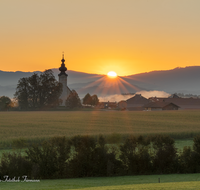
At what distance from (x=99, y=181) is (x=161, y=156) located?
13.0 feet

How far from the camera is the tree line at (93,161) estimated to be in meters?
14.8

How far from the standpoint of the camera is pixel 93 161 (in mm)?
15188

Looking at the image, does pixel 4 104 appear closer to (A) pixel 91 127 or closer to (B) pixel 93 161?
(A) pixel 91 127

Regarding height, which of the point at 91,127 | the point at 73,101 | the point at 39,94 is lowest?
the point at 91,127

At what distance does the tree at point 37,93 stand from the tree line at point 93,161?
336 feet

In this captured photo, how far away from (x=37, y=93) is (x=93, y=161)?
105366mm

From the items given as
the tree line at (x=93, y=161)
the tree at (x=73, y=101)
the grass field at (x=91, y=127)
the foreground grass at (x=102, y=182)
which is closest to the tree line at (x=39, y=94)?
the tree at (x=73, y=101)

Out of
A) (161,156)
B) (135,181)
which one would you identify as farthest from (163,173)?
(135,181)

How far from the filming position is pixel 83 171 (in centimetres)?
1503

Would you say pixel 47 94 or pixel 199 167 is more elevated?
pixel 47 94

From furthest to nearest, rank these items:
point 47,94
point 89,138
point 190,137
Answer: point 47,94
point 190,137
point 89,138

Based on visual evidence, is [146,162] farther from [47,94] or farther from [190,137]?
[47,94]

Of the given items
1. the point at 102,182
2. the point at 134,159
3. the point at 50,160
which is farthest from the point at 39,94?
the point at 102,182

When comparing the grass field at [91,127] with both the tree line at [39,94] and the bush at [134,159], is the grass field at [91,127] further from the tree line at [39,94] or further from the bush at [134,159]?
the tree line at [39,94]
